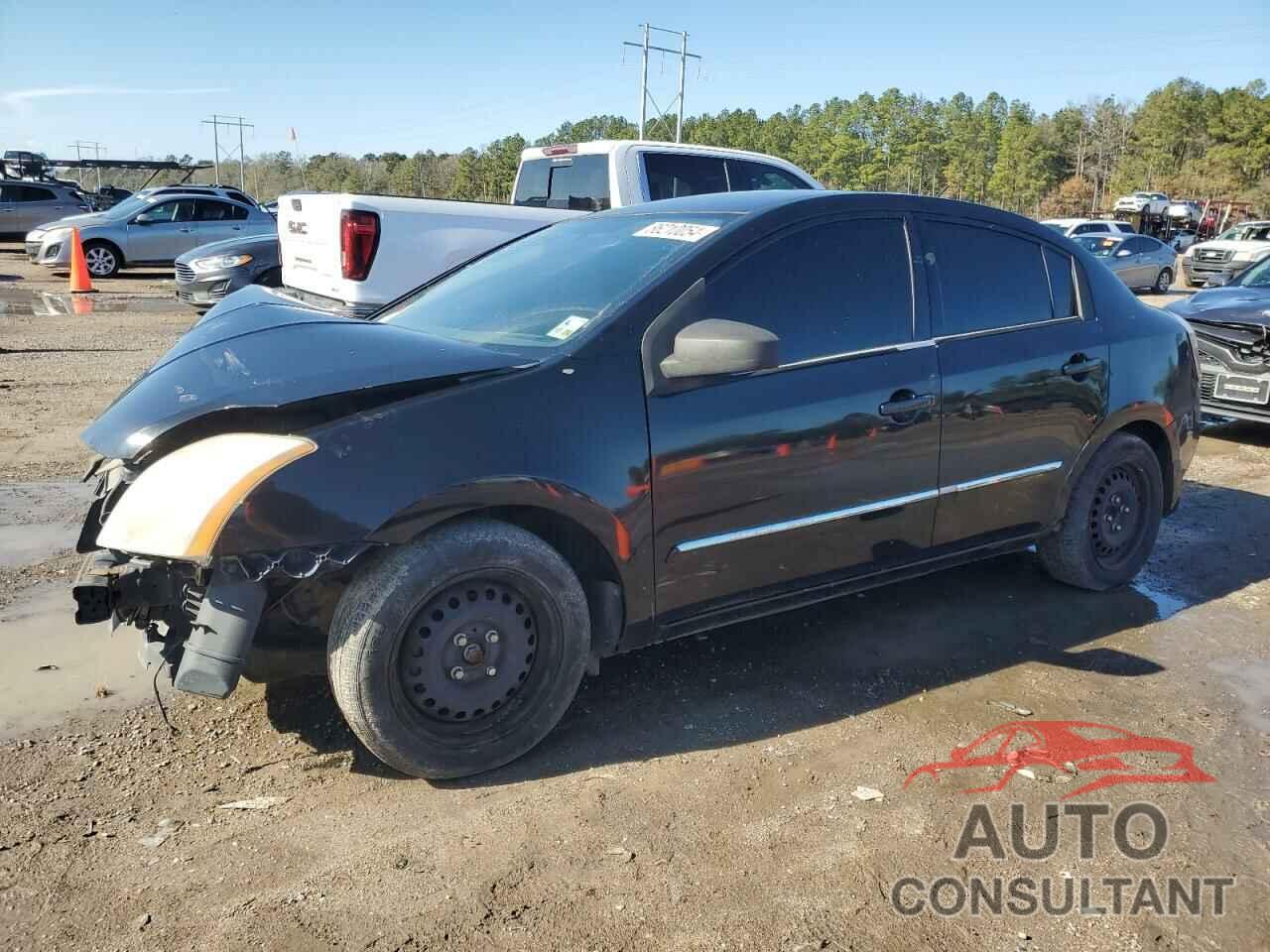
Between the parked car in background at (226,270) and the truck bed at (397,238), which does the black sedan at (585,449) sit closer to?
the truck bed at (397,238)

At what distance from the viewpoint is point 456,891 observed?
2592 mm

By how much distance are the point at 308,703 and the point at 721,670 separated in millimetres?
1504

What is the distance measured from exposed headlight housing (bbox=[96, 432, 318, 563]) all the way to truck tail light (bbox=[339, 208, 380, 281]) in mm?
4440

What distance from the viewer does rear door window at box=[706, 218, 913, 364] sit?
354cm

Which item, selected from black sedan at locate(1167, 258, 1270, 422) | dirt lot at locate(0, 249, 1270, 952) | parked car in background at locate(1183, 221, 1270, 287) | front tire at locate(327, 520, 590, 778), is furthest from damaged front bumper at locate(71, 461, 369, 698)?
parked car in background at locate(1183, 221, 1270, 287)

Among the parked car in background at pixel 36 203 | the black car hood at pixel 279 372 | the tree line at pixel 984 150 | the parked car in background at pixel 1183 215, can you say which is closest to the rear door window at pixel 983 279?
the black car hood at pixel 279 372

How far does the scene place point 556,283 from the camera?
12.2 feet

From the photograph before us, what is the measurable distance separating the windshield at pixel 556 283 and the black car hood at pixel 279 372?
0.93ft

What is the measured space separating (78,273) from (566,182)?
12.8 m

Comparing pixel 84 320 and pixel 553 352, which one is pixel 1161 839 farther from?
pixel 84 320

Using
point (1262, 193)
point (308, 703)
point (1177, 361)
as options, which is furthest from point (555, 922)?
point (1262, 193)

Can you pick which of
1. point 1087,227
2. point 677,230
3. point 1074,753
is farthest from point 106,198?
point 1074,753

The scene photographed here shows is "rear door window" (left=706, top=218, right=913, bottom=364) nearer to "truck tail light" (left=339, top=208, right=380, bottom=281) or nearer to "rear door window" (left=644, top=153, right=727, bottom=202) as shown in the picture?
"truck tail light" (left=339, top=208, right=380, bottom=281)

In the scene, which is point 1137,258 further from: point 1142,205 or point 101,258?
point 1142,205
